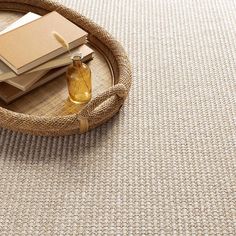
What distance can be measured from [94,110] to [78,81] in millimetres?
71

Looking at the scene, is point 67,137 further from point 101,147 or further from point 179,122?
point 179,122

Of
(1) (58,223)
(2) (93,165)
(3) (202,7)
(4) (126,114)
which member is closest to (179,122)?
(4) (126,114)

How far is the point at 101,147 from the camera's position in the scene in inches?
34.3

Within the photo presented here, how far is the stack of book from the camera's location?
0.85 metres

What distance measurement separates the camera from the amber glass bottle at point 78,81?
0.86 m

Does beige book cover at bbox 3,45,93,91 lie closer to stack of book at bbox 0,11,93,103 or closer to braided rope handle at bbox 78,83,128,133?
stack of book at bbox 0,11,93,103

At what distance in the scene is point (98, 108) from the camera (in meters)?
0.85

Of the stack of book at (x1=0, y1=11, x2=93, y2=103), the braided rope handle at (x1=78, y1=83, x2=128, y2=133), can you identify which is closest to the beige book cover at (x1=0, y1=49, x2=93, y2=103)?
the stack of book at (x1=0, y1=11, x2=93, y2=103)

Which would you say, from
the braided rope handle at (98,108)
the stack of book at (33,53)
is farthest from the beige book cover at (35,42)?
the braided rope handle at (98,108)

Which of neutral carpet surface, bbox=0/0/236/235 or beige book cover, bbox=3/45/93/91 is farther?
beige book cover, bbox=3/45/93/91

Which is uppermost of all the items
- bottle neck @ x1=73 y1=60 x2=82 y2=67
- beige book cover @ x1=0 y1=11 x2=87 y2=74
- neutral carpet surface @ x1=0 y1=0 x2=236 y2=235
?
beige book cover @ x1=0 y1=11 x2=87 y2=74

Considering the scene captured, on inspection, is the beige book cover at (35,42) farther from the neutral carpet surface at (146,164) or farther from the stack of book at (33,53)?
the neutral carpet surface at (146,164)

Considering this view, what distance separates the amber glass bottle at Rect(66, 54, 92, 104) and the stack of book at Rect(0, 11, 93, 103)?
0.04 metres

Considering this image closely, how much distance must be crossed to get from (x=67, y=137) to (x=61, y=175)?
96mm
